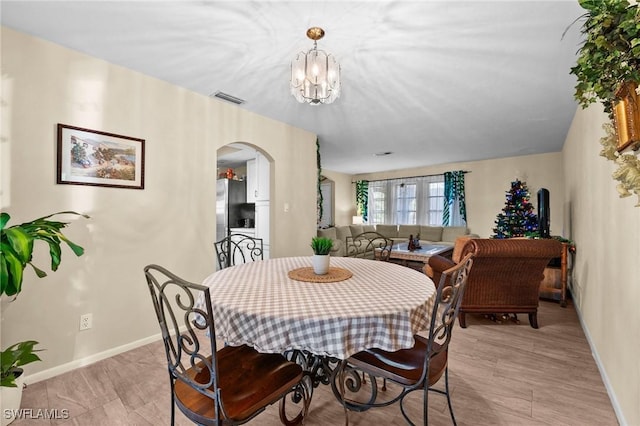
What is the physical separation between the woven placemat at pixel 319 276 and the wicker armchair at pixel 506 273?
1.50m

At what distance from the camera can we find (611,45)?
88cm

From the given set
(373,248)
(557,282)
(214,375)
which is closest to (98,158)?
(214,375)

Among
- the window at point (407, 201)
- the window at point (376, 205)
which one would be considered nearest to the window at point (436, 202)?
the window at point (407, 201)

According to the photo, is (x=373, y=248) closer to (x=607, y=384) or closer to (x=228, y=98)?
(x=607, y=384)

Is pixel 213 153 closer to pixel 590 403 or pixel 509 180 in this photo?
pixel 590 403

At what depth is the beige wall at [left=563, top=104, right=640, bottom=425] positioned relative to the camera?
1458mm

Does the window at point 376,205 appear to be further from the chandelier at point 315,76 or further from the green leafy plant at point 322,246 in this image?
the green leafy plant at point 322,246

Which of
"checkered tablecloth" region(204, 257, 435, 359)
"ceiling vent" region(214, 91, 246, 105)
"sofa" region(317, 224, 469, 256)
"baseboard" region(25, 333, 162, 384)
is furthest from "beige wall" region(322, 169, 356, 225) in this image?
"checkered tablecloth" region(204, 257, 435, 359)

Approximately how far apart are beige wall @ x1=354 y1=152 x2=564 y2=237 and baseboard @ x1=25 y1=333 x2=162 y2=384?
21.4ft

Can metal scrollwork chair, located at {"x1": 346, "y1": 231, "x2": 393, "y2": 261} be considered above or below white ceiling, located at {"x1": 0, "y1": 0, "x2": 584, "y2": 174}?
below

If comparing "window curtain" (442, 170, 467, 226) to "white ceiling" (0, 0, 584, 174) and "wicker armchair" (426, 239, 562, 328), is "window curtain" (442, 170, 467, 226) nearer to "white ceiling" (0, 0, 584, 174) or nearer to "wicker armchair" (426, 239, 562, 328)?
"white ceiling" (0, 0, 584, 174)

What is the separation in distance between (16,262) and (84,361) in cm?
147

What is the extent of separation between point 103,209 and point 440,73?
2.96 m

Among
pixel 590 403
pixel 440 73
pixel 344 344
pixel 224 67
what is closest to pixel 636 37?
pixel 344 344
